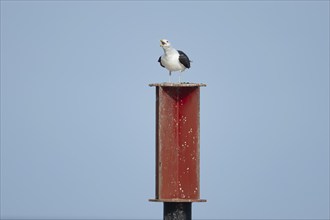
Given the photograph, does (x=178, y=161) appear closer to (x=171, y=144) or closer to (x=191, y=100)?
(x=171, y=144)

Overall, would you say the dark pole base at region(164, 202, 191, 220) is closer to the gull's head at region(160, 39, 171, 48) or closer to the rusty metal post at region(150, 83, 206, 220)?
the rusty metal post at region(150, 83, 206, 220)

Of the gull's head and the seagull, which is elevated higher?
the gull's head

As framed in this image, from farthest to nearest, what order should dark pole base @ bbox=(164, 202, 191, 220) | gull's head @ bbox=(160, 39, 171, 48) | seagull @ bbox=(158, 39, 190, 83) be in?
seagull @ bbox=(158, 39, 190, 83) → gull's head @ bbox=(160, 39, 171, 48) → dark pole base @ bbox=(164, 202, 191, 220)

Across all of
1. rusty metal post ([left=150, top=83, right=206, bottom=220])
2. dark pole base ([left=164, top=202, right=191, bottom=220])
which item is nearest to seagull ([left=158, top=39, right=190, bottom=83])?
rusty metal post ([left=150, top=83, right=206, bottom=220])

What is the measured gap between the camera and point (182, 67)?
1375cm

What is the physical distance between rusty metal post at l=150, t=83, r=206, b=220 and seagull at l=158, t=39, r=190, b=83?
2910 mm

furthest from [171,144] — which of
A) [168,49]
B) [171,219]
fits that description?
[168,49]

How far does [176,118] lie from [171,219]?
1555 millimetres

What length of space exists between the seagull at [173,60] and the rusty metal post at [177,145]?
115 inches

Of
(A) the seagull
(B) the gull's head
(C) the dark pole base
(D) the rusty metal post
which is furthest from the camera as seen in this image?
(A) the seagull

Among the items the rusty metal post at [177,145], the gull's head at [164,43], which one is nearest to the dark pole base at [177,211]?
the rusty metal post at [177,145]

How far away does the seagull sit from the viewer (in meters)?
13.3

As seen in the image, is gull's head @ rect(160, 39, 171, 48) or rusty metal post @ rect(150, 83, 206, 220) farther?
gull's head @ rect(160, 39, 171, 48)

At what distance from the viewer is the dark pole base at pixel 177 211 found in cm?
981
